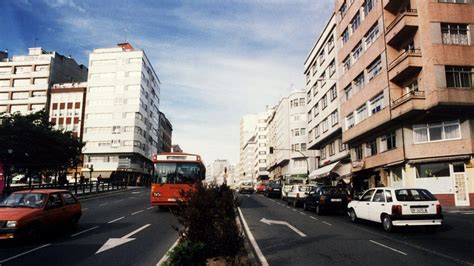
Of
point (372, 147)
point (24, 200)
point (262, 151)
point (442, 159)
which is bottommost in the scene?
point (24, 200)

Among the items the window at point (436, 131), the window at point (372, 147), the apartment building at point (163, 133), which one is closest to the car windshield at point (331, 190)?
the window at point (436, 131)

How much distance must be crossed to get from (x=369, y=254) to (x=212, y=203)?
4216 mm

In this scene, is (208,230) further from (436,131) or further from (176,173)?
(436,131)

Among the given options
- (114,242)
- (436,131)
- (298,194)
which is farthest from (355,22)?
(114,242)

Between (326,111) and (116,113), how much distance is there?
149ft

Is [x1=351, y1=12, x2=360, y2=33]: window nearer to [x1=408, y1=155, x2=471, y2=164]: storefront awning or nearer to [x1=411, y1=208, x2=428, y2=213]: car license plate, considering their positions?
[x1=408, y1=155, x2=471, y2=164]: storefront awning

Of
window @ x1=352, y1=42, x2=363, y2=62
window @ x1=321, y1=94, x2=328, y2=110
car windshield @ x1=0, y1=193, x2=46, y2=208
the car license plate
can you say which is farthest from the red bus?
window @ x1=321, y1=94, x2=328, y2=110

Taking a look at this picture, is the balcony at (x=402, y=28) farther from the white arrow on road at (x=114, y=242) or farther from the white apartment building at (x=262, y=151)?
the white apartment building at (x=262, y=151)

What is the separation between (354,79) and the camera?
3659cm

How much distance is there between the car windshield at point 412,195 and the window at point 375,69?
1965 centimetres

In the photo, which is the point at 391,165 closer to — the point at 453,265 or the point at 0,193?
the point at 453,265

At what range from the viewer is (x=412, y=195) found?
12.8m

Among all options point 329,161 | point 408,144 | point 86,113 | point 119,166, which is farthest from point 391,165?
point 86,113

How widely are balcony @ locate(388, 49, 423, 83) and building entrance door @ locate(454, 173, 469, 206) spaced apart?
798 cm
